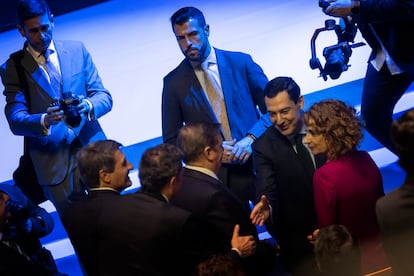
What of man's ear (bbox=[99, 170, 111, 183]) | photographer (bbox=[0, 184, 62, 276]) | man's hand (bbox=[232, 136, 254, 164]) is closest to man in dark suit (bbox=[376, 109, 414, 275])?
man's ear (bbox=[99, 170, 111, 183])

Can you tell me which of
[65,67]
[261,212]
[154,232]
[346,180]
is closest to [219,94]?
[65,67]

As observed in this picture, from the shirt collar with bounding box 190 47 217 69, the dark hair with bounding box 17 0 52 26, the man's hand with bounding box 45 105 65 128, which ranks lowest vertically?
the man's hand with bounding box 45 105 65 128

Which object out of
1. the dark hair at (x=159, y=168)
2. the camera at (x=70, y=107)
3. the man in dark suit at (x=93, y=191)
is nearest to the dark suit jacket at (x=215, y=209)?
the dark hair at (x=159, y=168)

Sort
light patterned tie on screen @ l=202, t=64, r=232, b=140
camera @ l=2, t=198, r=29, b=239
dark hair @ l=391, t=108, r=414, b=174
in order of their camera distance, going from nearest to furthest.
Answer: dark hair @ l=391, t=108, r=414, b=174, camera @ l=2, t=198, r=29, b=239, light patterned tie on screen @ l=202, t=64, r=232, b=140

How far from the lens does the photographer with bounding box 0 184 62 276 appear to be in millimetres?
2827

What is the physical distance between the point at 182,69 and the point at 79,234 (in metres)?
1.20

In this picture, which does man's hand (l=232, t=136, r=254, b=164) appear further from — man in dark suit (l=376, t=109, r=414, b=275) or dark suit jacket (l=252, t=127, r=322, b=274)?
man in dark suit (l=376, t=109, r=414, b=275)

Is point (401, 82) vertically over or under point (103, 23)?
under

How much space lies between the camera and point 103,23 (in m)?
4.73

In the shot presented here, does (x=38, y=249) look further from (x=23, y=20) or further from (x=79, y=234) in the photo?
(x=23, y=20)

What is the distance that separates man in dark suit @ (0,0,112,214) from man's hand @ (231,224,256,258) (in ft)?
3.65

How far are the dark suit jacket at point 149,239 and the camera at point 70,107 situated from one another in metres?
0.89

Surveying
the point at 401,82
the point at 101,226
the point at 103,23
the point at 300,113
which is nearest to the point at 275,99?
the point at 300,113

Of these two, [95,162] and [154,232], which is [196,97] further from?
[154,232]
